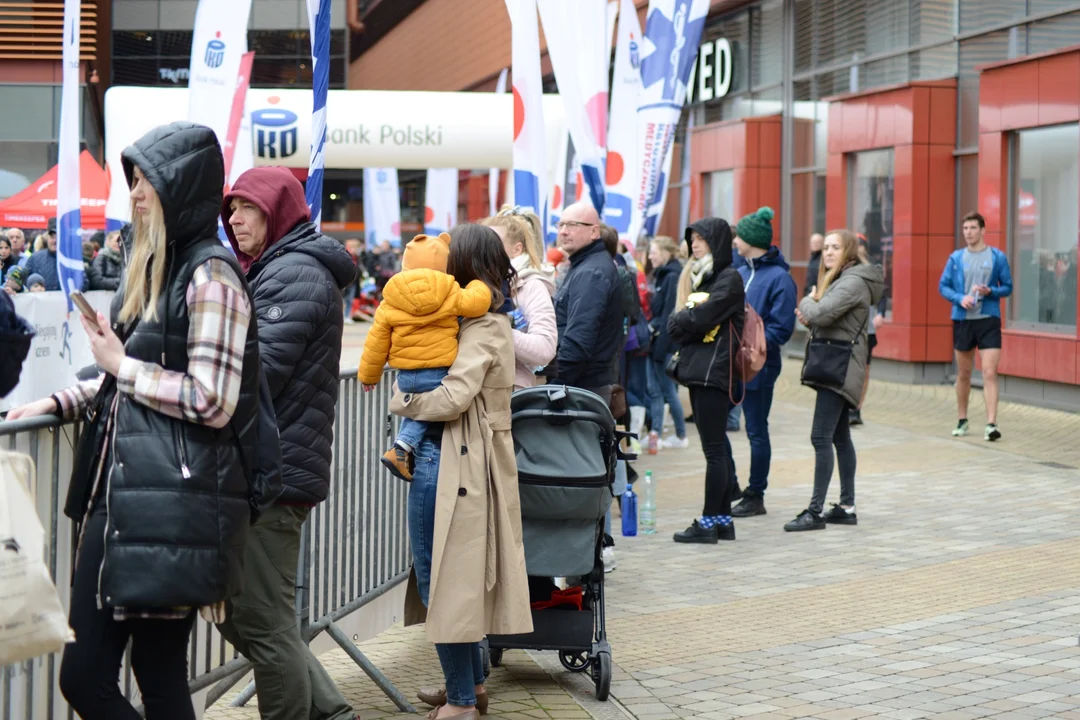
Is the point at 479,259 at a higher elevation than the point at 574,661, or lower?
higher

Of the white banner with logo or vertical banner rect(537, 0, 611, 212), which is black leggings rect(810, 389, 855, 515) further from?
the white banner with logo

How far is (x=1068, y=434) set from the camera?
13430mm

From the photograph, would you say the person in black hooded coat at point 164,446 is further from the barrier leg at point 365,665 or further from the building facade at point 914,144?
the building facade at point 914,144

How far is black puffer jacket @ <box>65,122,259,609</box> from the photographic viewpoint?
3336mm

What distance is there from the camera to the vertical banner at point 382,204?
32.2 m

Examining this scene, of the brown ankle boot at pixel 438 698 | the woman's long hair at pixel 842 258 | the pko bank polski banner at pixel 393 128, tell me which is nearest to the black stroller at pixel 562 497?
the brown ankle boot at pixel 438 698

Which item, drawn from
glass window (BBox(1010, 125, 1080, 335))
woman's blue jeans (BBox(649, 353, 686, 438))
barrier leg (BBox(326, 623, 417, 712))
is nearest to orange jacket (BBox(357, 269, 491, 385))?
barrier leg (BBox(326, 623, 417, 712))

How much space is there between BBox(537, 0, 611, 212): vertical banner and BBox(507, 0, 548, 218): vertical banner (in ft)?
2.83

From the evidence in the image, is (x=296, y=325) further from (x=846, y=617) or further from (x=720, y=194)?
(x=720, y=194)

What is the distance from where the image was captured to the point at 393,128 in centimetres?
1772

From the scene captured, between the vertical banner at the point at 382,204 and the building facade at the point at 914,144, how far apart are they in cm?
762

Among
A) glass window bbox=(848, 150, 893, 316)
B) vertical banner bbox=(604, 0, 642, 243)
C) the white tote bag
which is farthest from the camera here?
glass window bbox=(848, 150, 893, 316)

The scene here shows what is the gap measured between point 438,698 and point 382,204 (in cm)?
2776

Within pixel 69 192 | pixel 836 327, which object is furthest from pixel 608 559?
pixel 69 192
